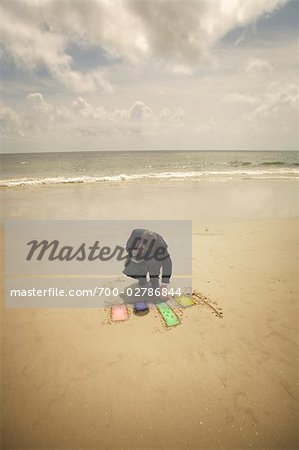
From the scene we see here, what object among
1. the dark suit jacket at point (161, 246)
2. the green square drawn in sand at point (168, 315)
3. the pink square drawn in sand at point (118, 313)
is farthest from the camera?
the dark suit jacket at point (161, 246)

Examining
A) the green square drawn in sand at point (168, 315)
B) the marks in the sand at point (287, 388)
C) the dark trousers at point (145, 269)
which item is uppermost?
the dark trousers at point (145, 269)

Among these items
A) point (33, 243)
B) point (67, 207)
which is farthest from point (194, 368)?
point (67, 207)

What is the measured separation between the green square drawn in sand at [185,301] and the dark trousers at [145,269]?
0.51 meters

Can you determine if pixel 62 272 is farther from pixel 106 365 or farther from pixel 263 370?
pixel 263 370

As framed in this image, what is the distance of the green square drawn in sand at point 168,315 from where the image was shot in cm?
426

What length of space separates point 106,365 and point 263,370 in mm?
2220

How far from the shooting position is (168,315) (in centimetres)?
445

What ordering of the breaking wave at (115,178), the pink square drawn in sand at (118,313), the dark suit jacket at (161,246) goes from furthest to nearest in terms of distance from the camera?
1. the breaking wave at (115,178)
2. the dark suit jacket at (161,246)
3. the pink square drawn in sand at (118,313)

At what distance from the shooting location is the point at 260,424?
2852mm

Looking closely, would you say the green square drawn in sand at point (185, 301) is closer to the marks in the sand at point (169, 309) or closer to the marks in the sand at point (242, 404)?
the marks in the sand at point (169, 309)

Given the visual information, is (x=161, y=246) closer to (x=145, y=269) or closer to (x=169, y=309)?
(x=145, y=269)

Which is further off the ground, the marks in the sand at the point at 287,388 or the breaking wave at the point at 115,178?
the breaking wave at the point at 115,178

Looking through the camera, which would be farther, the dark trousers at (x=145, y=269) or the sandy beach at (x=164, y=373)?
the dark trousers at (x=145, y=269)

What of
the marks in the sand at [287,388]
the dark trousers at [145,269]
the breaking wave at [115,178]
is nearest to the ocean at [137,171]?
the breaking wave at [115,178]
